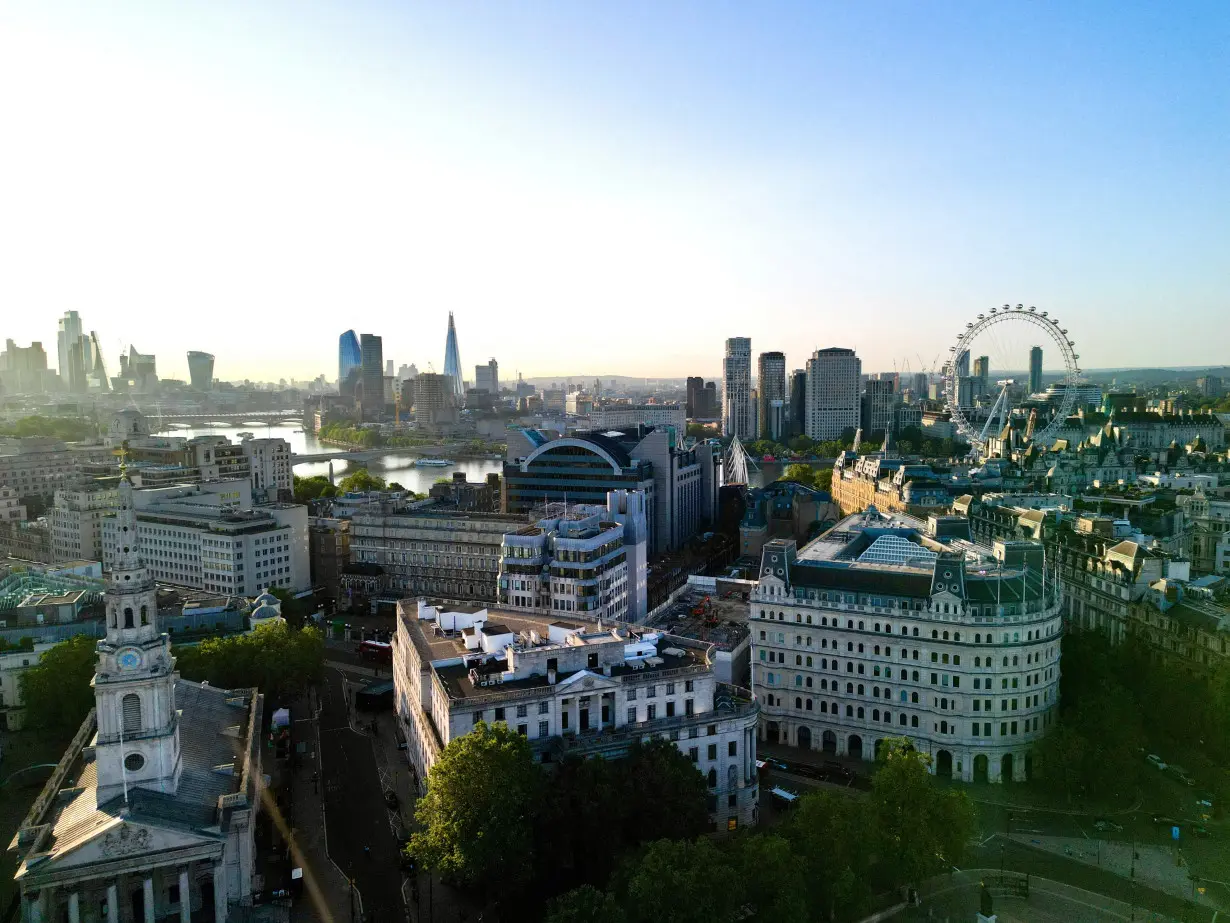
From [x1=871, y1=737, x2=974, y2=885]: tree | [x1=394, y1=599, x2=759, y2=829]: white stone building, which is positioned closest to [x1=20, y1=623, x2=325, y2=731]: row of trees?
[x1=394, y1=599, x2=759, y2=829]: white stone building

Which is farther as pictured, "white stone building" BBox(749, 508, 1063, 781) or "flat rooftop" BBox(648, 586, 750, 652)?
"flat rooftop" BBox(648, 586, 750, 652)

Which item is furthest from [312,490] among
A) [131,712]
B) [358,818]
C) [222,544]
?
[131,712]

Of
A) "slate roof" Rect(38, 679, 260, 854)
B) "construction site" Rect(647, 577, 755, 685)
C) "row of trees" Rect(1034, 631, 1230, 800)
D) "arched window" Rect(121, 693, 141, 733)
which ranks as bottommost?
"row of trees" Rect(1034, 631, 1230, 800)

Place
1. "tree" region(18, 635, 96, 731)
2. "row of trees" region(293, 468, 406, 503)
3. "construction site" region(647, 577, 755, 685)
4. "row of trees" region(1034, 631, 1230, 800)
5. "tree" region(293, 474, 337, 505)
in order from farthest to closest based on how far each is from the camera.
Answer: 1. "row of trees" region(293, 468, 406, 503)
2. "tree" region(293, 474, 337, 505)
3. "construction site" region(647, 577, 755, 685)
4. "tree" region(18, 635, 96, 731)
5. "row of trees" region(1034, 631, 1230, 800)

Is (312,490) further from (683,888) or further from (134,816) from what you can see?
(683,888)

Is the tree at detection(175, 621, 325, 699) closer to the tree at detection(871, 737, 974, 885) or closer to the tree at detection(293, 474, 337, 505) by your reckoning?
the tree at detection(871, 737, 974, 885)

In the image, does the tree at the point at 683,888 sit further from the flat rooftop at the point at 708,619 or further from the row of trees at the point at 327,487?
the row of trees at the point at 327,487

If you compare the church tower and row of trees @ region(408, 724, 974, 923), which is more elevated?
the church tower
